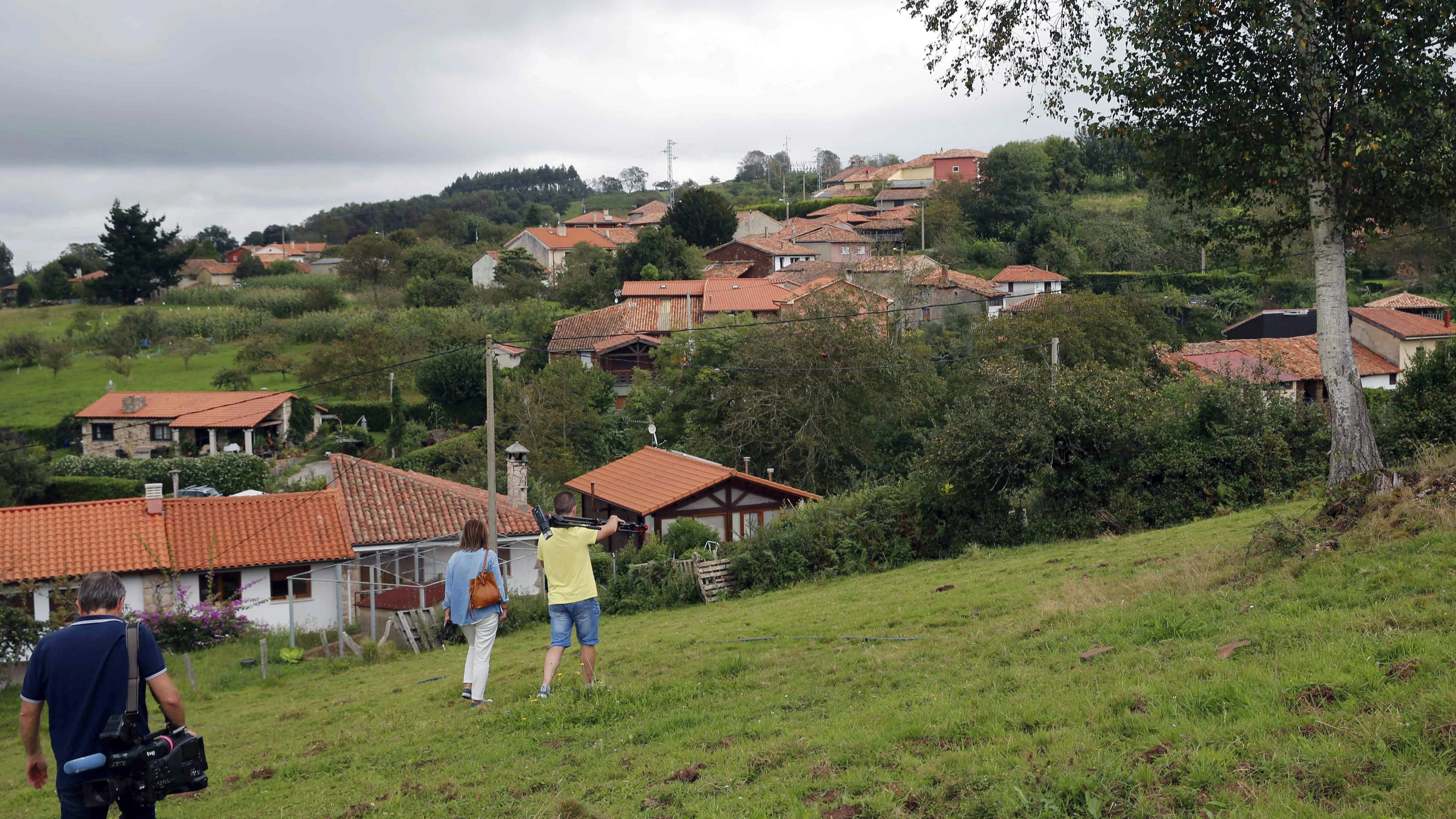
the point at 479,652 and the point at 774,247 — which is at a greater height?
the point at 774,247

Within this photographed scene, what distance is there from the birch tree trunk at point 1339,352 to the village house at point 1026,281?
57.8 meters

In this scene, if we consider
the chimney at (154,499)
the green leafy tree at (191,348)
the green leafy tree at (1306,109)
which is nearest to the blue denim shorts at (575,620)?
the green leafy tree at (1306,109)

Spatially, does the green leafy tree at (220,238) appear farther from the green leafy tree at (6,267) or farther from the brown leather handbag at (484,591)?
the brown leather handbag at (484,591)

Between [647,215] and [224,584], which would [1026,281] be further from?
[647,215]

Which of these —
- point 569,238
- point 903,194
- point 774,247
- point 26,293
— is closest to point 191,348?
point 26,293

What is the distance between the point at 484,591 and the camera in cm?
931

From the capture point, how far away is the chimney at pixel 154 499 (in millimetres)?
26203

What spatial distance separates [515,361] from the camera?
65.2 meters

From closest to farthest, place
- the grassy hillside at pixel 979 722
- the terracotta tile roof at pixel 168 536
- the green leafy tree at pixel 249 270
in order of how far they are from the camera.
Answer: the grassy hillside at pixel 979 722, the terracotta tile roof at pixel 168 536, the green leafy tree at pixel 249 270

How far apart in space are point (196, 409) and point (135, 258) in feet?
156

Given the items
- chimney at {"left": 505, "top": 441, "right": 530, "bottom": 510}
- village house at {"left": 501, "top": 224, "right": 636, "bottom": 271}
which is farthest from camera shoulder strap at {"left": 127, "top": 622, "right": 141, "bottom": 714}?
village house at {"left": 501, "top": 224, "right": 636, "bottom": 271}

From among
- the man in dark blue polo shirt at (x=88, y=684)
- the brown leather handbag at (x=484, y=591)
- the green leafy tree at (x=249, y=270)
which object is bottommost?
the brown leather handbag at (x=484, y=591)

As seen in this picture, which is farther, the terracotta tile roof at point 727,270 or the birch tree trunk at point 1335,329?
the terracotta tile roof at point 727,270

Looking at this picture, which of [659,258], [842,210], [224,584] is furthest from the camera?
[842,210]
